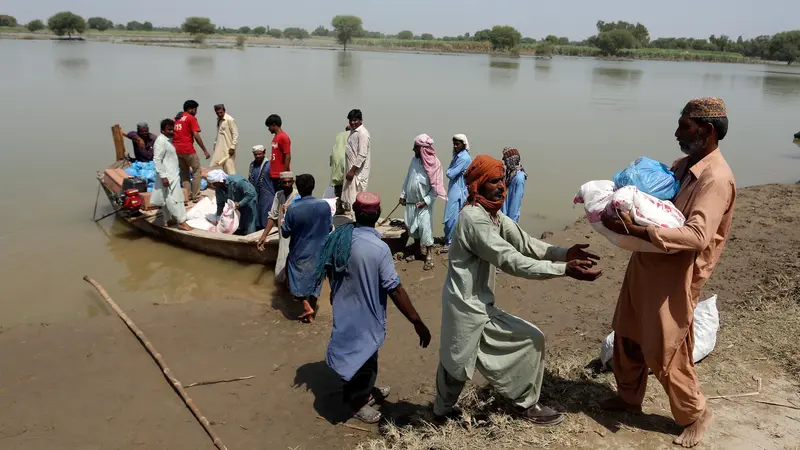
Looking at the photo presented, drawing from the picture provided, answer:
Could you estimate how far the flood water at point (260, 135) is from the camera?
23.7ft

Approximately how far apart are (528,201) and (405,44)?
9621 centimetres

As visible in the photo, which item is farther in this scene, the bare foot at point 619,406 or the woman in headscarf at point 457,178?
the woman in headscarf at point 457,178

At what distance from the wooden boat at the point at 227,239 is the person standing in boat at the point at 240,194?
13.7 inches

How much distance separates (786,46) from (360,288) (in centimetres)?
9068

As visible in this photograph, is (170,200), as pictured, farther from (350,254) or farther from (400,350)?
(350,254)

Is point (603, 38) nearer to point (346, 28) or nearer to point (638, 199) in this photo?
point (346, 28)

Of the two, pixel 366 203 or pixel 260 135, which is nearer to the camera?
pixel 366 203

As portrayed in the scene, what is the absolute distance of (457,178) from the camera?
21.7ft

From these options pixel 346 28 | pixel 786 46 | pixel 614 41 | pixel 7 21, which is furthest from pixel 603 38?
pixel 7 21

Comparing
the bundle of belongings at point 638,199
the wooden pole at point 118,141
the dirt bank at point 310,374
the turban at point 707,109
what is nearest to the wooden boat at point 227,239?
the dirt bank at point 310,374

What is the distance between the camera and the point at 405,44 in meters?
101

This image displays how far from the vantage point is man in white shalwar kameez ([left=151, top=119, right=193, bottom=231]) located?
23.8 feet

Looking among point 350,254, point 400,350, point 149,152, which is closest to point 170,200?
point 149,152

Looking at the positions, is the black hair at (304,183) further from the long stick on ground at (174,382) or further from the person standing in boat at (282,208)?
the long stick on ground at (174,382)
